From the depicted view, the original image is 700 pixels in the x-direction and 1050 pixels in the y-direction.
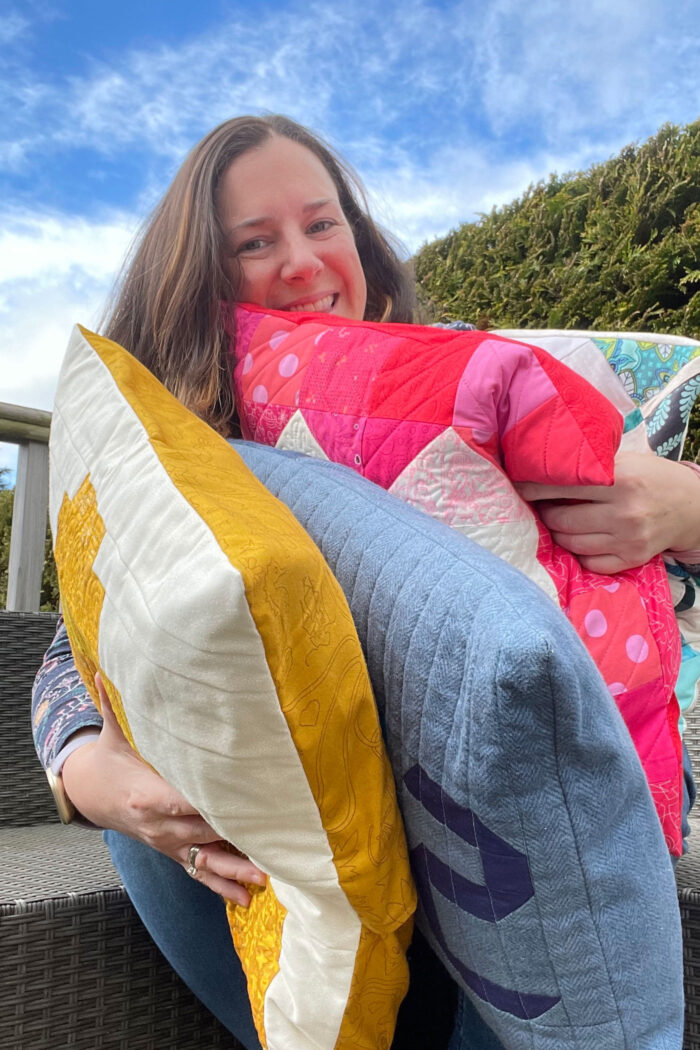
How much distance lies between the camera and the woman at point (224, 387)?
2.59 feet

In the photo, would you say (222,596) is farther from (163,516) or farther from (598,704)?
(598,704)

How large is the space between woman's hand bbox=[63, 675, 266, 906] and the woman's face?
672 millimetres

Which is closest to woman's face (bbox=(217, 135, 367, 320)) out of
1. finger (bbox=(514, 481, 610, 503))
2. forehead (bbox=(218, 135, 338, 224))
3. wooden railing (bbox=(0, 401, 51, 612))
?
forehead (bbox=(218, 135, 338, 224))

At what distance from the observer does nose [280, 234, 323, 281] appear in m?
1.19

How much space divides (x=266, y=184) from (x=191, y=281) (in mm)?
197

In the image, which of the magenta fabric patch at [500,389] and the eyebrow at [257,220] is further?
the eyebrow at [257,220]

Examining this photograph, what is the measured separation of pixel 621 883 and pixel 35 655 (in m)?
1.49

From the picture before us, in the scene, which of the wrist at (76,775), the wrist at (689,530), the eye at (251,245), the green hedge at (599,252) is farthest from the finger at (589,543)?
the green hedge at (599,252)

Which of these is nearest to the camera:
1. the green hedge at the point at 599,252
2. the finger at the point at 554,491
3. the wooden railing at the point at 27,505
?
the finger at the point at 554,491

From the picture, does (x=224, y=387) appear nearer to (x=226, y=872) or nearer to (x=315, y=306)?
(x=315, y=306)

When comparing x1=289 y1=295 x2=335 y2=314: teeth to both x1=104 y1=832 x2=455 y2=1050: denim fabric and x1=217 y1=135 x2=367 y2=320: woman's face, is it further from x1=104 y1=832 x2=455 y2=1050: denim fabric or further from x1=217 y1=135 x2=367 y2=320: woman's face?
x1=104 y1=832 x2=455 y2=1050: denim fabric

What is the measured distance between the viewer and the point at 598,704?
47 cm

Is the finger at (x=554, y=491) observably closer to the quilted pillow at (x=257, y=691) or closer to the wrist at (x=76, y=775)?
the quilted pillow at (x=257, y=691)

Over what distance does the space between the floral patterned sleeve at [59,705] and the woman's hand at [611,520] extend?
0.56 m
